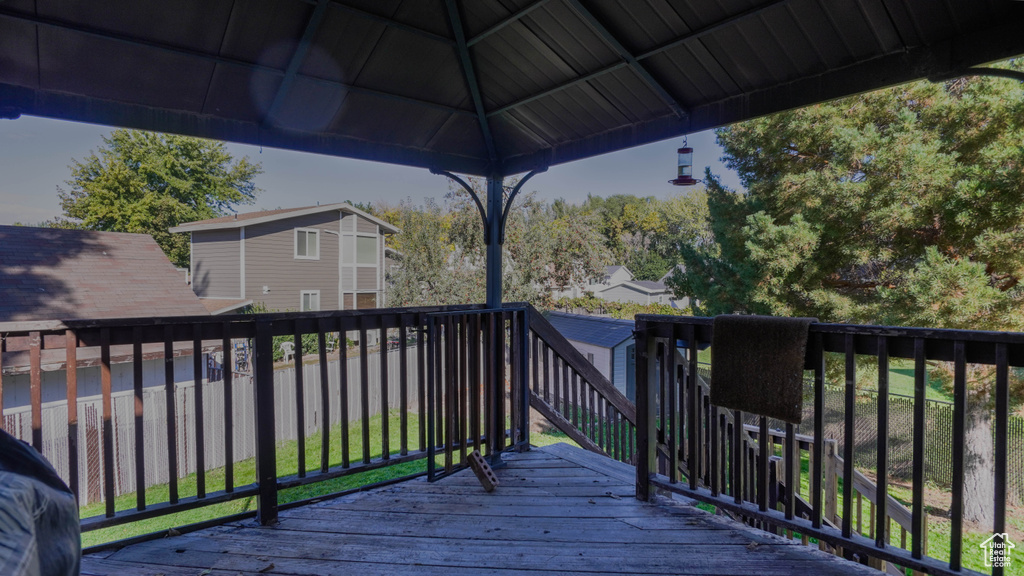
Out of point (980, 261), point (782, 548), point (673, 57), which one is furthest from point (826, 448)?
point (980, 261)

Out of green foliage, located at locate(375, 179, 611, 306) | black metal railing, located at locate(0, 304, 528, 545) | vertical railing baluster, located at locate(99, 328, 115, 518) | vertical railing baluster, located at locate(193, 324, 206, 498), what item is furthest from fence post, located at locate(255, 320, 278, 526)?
green foliage, located at locate(375, 179, 611, 306)

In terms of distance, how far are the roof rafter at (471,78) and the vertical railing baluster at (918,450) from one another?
3064mm

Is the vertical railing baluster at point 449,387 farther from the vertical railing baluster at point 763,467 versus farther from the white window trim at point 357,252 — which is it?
the white window trim at point 357,252

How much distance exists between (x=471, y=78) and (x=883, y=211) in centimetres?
637

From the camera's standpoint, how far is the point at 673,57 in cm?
293

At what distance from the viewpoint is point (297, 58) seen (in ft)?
10.0

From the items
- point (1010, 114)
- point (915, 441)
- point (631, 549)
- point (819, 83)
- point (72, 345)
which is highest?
point (1010, 114)

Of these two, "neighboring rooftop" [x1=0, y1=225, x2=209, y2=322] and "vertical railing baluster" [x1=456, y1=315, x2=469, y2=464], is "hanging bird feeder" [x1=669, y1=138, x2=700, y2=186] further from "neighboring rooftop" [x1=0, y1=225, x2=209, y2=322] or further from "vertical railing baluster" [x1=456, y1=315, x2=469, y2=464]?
"neighboring rooftop" [x1=0, y1=225, x2=209, y2=322]

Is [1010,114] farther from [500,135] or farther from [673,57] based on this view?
[500,135]

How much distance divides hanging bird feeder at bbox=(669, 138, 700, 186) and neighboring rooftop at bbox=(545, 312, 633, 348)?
6.60 metres

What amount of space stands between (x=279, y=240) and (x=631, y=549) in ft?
42.7

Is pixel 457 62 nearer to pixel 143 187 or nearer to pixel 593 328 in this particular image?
pixel 593 328

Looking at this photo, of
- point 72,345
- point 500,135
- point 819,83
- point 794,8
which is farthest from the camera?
point 500,135

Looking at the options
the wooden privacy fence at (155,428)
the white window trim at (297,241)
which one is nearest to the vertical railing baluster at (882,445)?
the wooden privacy fence at (155,428)
